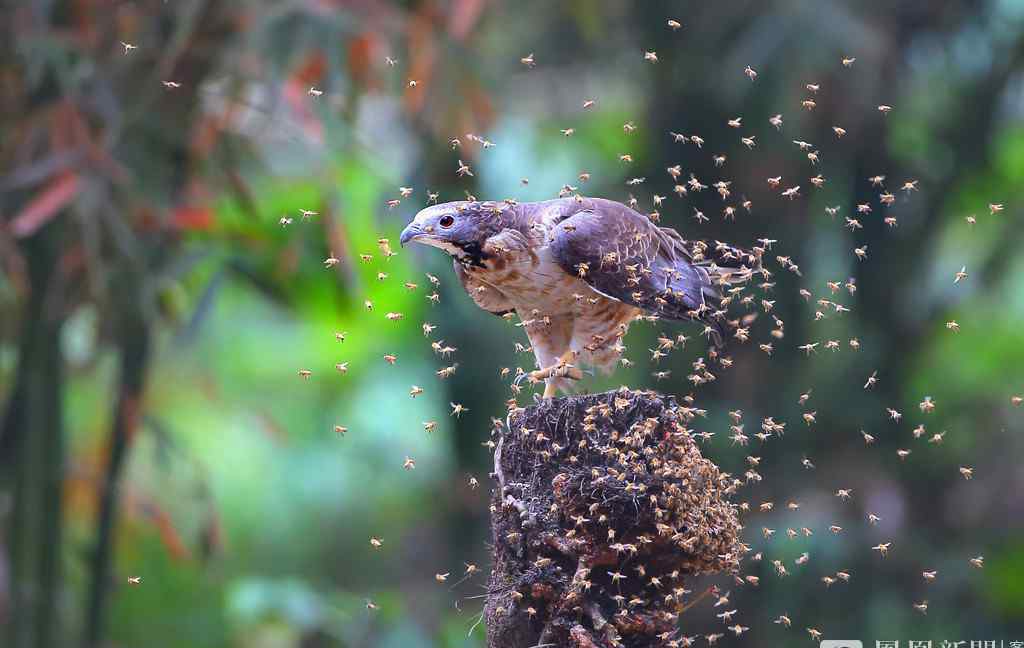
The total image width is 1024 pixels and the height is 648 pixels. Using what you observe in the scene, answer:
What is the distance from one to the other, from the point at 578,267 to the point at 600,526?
3.14ft

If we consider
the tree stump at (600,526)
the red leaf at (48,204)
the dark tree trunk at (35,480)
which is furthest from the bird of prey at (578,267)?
the dark tree trunk at (35,480)

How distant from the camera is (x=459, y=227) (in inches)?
128

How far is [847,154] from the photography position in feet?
27.8

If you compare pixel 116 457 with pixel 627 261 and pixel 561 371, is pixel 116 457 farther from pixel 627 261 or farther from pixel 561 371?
pixel 627 261

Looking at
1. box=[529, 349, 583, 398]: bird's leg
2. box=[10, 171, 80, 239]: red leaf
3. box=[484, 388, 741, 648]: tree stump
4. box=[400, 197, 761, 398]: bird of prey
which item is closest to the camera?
box=[484, 388, 741, 648]: tree stump

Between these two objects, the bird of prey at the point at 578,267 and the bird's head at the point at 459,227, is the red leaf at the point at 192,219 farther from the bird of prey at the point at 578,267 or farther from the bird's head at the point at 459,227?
the bird's head at the point at 459,227

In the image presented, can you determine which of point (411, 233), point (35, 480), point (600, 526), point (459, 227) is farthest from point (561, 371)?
point (35, 480)

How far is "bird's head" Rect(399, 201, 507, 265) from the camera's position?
3156mm

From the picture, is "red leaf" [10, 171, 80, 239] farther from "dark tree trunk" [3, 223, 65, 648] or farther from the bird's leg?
the bird's leg

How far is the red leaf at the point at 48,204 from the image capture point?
5.25 m

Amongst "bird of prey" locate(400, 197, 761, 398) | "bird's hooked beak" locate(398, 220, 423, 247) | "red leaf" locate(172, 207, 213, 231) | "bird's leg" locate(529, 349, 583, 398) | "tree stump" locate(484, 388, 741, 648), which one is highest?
"red leaf" locate(172, 207, 213, 231)

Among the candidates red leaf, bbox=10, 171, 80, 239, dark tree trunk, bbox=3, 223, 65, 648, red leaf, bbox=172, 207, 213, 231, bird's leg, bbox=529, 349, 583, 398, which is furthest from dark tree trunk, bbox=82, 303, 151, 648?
bird's leg, bbox=529, 349, 583, 398

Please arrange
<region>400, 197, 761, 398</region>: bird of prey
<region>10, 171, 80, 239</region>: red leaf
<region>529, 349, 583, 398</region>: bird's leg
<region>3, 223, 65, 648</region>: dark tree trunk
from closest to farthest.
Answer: <region>400, 197, 761, 398</region>: bird of prey
<region>529, 349, 583, 398</region>: bird's leg
<region>10, 171, 80, 239</region>: red leaf
<region>3, 223, 65, 648</region>: dark tree trunk

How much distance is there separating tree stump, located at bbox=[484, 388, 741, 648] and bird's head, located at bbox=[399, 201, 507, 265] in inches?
23.9
